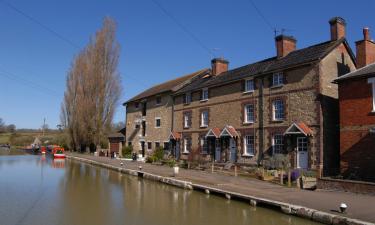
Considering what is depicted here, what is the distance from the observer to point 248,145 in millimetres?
28781

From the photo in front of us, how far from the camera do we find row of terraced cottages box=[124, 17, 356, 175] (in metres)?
23.8

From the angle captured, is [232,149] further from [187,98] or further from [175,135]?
[187,98]

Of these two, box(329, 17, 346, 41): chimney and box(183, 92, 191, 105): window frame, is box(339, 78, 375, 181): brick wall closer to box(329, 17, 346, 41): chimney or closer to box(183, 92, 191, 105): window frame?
box(329, 17, 346, 41): chimney

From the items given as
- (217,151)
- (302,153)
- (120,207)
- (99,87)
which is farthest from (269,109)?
(99,87)

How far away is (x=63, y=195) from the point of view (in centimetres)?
1947

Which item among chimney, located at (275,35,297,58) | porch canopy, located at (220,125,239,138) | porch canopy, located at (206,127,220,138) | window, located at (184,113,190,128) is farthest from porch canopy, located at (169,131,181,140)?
chimney, located at (275,35,297,58)

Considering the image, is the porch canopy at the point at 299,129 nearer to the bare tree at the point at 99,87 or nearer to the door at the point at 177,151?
the door at the point at 177,151

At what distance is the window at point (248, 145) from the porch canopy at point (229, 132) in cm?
99

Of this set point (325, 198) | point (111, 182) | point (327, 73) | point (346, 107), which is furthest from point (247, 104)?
point (325, 198)

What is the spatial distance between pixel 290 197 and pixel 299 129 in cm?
796

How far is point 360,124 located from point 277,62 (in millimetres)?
9621

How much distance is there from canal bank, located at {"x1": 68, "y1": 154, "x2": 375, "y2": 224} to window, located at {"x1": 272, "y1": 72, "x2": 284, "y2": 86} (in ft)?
24.4

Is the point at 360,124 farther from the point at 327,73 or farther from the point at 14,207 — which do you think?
the point at 14,207

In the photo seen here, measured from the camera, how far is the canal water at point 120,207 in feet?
44.8
